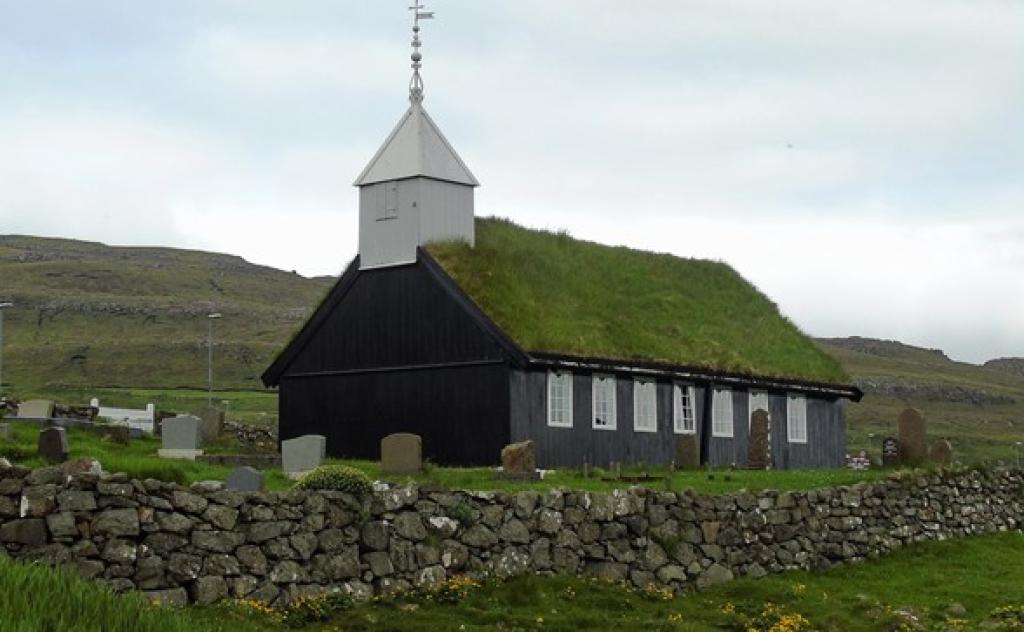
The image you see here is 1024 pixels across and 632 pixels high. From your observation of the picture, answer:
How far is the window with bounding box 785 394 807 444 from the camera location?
53000 millimetres

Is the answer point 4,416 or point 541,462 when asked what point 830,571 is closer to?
point 541,462

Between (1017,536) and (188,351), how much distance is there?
109 meters

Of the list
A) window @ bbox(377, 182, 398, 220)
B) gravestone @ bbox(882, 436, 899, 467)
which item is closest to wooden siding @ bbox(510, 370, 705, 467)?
gravestone @ bbox(882, 436, 899, 467)

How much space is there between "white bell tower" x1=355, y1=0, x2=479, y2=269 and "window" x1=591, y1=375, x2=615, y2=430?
18.1 feet

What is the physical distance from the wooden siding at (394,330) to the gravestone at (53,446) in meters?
13.6

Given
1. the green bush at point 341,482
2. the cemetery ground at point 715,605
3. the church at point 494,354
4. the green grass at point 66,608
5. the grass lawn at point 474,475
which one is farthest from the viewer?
the church at point 494,354

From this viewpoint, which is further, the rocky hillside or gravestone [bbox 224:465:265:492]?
the rocky hillside

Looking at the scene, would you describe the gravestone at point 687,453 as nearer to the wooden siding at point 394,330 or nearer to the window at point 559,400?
the window at point 559,400

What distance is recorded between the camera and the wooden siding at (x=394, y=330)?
45.3 m

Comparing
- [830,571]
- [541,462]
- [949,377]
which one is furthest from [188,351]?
[830,571]

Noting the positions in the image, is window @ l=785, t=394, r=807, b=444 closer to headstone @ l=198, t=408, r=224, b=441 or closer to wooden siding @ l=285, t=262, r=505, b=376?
wooden siding @ l=285, t=262, r=505, b=376

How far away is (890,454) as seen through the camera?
152ft

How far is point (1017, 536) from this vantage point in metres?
41.9

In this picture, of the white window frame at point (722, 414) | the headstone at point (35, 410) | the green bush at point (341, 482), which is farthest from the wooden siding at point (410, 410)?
the green bush at point (341, 482)
